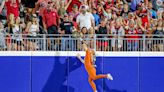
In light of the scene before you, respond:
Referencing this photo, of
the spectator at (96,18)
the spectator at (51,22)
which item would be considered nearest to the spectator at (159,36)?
the spectator at (96,18)

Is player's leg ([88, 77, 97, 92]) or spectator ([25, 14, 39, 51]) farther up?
spectator ([25, 14, 39, 51])

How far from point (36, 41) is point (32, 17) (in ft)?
2.56

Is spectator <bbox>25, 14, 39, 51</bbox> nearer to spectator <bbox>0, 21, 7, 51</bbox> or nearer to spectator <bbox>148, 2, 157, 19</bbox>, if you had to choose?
spectator <bbox>0, 21, 7, 51</bbox>

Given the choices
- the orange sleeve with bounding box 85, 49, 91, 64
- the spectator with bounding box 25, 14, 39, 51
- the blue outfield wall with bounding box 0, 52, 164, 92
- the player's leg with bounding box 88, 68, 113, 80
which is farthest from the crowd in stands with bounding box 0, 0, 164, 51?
the player's leg with bounding box 88, 68, 113, 80

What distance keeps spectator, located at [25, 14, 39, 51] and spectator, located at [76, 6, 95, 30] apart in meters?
1.41

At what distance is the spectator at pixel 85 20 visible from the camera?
2502cm

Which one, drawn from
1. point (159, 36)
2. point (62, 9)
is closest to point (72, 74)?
point (62, 9)

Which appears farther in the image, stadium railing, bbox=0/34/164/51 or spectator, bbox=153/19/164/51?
spectator, bbox=153/19/164/51

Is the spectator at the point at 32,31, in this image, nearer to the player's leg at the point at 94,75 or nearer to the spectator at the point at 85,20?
the spectator at the point at 85,20

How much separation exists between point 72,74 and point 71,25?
64.3 inches

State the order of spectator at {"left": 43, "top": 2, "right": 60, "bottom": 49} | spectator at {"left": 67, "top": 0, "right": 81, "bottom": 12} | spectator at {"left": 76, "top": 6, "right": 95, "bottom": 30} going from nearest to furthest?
spectator at {"left": 43, "top": 2, "right": 60, "bottom": 49} → spectator at {"left": 76, "top": 6, "right": 95, "bottom": 30} → spectator at {"left": 67, "top": 0, "right": 81, "bottom": 12}

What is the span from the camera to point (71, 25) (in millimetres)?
24812

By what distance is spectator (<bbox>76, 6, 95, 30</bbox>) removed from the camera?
25.0 metres

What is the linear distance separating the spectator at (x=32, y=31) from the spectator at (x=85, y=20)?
4.61 ft
